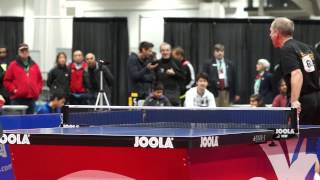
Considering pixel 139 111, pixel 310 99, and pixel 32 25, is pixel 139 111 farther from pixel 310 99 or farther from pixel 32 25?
pixel 32 25

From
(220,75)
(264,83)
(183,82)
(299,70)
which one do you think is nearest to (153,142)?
(299,70)

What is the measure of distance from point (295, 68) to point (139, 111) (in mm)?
1680

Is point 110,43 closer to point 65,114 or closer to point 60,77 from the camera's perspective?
point 60,77

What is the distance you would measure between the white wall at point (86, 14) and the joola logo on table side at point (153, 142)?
1150 cm

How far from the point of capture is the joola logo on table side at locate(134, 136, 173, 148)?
455cm

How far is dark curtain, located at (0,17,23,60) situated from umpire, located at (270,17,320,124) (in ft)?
32.7

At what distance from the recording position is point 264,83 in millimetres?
15219

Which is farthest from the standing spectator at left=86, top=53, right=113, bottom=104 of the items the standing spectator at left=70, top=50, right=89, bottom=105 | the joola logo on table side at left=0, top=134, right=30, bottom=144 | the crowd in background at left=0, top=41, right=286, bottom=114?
the joola logo on table side at left=0, top=134, right=30, bottom=144

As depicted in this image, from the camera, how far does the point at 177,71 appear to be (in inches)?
539

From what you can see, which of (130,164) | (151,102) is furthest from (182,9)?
(130,164)

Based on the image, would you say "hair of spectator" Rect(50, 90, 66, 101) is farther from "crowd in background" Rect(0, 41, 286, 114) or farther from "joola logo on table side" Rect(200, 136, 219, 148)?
"joola logo on table side" Rect(200, 136, 219, 148)

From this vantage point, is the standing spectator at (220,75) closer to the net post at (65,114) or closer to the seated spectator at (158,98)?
the seated spectator at (158,98)

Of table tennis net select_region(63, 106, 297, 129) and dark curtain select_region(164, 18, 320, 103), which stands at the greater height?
dark curtain select_region(164, 18, 320, 103)

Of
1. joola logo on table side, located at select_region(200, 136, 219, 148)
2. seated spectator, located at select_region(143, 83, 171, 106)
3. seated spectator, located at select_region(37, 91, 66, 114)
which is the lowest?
seated spectator, located at select_region(37, 91, 66, 114)
